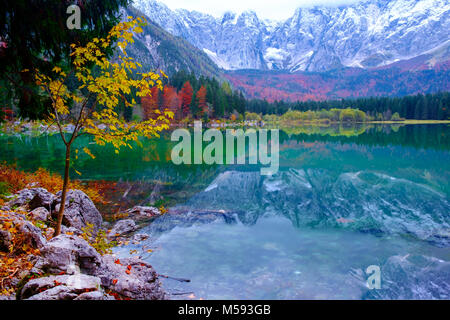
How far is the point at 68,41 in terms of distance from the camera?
9.59 m

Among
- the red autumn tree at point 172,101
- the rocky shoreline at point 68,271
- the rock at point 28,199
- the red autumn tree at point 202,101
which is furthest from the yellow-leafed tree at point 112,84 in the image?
the red autumn tree at point 202,101

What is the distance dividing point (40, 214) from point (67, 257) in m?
4.43

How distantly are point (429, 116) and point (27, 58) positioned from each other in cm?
18693

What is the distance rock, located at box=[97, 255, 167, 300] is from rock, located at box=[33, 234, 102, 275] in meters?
0.30

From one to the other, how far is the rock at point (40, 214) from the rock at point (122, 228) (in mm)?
2197

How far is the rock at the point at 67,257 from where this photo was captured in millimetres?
6062

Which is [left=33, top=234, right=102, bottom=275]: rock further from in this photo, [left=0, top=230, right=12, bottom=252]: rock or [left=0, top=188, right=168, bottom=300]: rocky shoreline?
[left=0, top=230, right=12, bottom=252]: rock

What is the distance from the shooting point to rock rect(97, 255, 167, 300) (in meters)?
6.71

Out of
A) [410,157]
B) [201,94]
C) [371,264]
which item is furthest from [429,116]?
[371,264]

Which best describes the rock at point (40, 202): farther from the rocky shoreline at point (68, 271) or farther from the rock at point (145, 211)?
the rock at point (145, 211)

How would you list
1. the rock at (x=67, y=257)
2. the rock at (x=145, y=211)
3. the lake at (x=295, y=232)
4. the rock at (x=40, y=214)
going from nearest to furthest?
the rock at (x=67, y=257)
the lake at (x=295, y=232)
the rock at (x=40, y=214)
the rock at (x=145, y=211)
